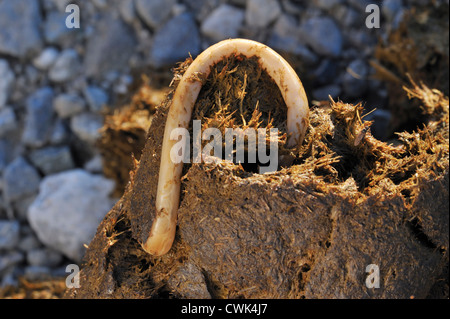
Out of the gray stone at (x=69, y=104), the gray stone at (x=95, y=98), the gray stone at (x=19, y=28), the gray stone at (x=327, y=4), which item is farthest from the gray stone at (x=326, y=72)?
the gray stone at (x=19, y=28)

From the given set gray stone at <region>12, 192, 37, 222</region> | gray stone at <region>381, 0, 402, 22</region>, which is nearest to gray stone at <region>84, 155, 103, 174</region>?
gray stone at <region>12, 192, 37, 222</region>

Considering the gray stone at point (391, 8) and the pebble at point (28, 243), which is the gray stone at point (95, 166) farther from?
the gray stone at point (391, 8)

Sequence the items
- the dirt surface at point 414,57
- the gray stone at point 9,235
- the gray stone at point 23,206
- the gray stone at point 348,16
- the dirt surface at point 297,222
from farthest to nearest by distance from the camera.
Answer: the gray stone at point 23,206 < the gray stone at point 9,235 < the gray stone at point 348,16 < the dirt surface at point 414,57 < the dirt surface at point 297,222

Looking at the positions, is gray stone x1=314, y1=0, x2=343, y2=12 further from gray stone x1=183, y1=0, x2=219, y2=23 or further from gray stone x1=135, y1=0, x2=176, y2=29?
gray stone x1=135, y1=0, x2=176, y2=29

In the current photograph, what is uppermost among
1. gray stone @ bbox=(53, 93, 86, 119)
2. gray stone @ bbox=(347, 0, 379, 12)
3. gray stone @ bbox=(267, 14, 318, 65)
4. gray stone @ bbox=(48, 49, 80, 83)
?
gray stone @ bbox=(347, 0, 379, 12)

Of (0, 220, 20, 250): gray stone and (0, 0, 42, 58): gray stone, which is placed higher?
(0, 0, 42, 58): gray stone
